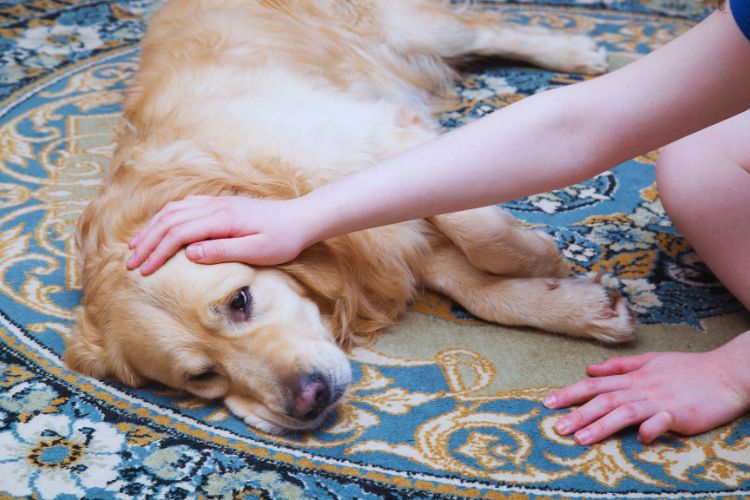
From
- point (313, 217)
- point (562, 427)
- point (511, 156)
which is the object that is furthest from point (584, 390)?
point (313, 217)

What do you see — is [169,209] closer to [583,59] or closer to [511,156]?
[511,156]

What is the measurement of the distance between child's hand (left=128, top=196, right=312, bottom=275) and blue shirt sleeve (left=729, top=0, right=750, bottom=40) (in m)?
0.78

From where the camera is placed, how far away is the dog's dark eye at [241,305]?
1502mm

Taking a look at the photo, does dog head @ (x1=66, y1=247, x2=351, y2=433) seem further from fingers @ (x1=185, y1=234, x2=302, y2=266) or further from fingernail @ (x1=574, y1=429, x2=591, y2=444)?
fingernail @ (x1=574, y1=429, x2=591, y2=444)

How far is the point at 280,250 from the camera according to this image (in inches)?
58.1

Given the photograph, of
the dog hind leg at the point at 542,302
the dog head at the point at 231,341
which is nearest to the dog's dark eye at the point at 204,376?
the dog head at the point at 231,341

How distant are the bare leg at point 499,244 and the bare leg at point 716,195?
1.03 feet

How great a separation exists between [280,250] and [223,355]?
245mm

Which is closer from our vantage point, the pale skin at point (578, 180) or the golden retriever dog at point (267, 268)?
the pale skin at point (578, 180)

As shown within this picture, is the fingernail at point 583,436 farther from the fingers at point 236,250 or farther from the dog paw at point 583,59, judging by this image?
the dog paw at point 583,59

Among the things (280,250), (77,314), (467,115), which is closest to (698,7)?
(467,115)

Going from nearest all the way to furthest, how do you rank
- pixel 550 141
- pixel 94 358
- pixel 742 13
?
pixel 742 13 < pixel 550 141 < pixel 94 358

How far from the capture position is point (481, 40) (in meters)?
2.92

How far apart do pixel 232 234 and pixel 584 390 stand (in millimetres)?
750
